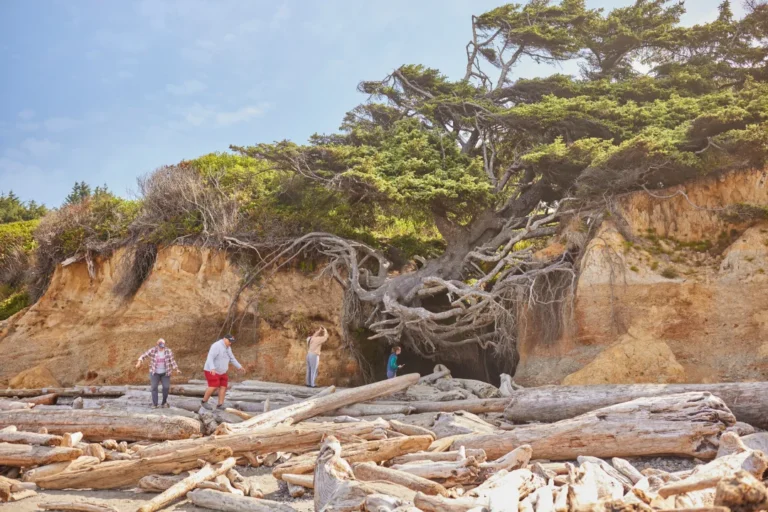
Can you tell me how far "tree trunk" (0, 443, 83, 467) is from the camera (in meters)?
9.27

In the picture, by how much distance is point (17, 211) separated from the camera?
133 feet

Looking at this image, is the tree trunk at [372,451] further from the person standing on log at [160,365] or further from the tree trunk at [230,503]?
the person standing on log at [160,365]

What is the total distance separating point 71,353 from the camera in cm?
1831

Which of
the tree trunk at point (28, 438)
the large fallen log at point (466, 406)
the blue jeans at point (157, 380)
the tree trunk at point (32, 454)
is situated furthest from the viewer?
the blue jeans at point (157, 380)

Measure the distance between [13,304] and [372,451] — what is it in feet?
63.0

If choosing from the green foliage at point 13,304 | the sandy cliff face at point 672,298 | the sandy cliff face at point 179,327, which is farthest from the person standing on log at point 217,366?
the green foliage at point 13,304

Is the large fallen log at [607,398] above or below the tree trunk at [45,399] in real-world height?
above

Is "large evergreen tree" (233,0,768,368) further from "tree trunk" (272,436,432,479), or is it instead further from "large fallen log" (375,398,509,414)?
"tree trunk" (272,436,432,479)

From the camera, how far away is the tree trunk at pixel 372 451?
8.16 metres

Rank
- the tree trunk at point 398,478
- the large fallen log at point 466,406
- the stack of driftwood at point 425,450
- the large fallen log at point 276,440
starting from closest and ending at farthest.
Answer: the stack of driftwood at point 425,450
the tree trunk at point 398,478
the large fallen log at point 276,440
the large fallen log at point 466,406

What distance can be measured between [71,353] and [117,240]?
12.5ft

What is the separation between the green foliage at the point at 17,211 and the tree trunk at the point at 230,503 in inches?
1431

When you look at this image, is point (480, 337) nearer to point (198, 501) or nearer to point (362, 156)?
point (362, 156)

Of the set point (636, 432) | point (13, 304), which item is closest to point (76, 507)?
point (636, 432)
